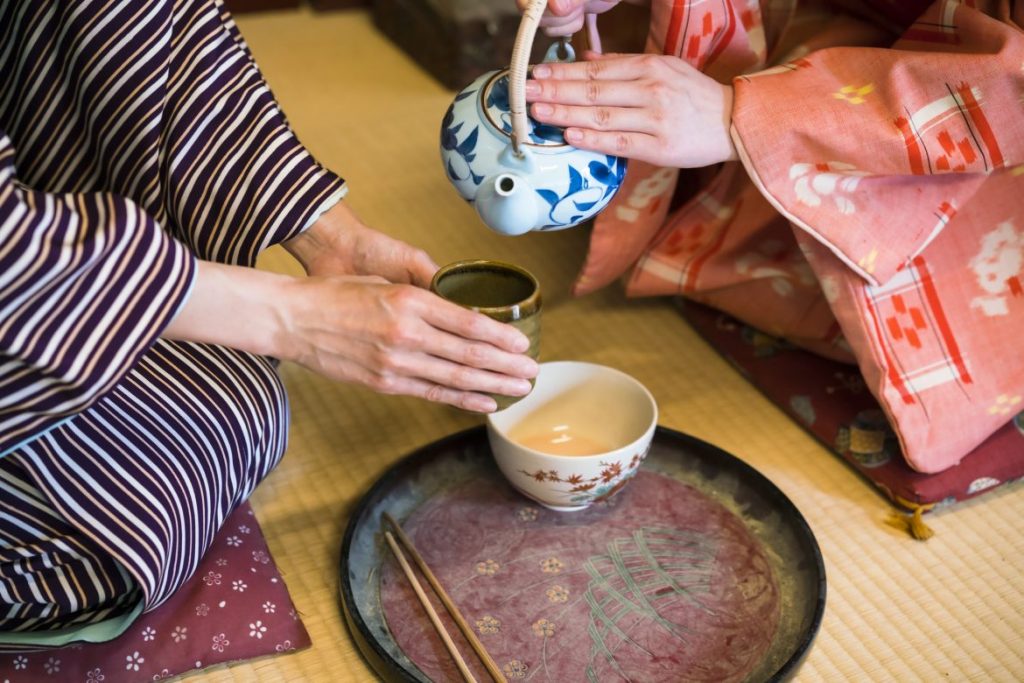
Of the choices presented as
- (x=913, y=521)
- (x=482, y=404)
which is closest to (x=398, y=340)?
(x=482, y=404)

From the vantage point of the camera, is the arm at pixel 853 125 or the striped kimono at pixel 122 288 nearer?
the striped kimono at pixel 122 288

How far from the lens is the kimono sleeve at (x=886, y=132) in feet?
4.48

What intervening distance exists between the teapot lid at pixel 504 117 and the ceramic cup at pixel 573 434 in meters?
0.36

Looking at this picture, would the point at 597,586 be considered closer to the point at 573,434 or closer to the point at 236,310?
the point at 573,434

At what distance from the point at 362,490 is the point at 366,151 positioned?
3.55 ft

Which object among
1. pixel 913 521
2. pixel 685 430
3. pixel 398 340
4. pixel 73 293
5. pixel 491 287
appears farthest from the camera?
pixel 685 430

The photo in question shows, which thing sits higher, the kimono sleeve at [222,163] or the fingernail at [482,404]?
the kimono sleeve at [222,163]

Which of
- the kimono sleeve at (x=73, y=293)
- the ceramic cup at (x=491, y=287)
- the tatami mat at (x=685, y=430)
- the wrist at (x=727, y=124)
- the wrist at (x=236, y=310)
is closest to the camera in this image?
the kimono sleeve at (x=73, y=293)

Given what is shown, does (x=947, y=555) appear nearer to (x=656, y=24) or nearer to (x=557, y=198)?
(x=557, y=198)

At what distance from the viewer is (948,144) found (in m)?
1.38

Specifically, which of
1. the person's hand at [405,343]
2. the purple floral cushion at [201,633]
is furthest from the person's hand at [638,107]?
the purple floral cushion at [201,633]

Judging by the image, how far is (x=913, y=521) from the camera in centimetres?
147

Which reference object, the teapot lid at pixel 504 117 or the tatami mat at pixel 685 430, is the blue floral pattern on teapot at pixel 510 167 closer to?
the teapot lid at pixel 504 117

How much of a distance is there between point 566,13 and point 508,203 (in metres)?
0.27
